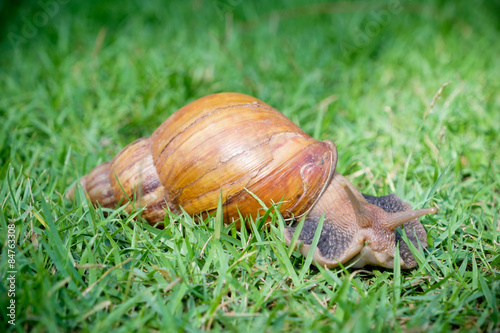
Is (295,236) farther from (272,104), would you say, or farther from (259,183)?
(272,104)

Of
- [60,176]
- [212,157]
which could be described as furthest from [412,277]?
[60,176]

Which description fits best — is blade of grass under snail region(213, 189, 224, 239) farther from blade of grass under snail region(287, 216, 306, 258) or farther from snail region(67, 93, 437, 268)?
blade of grass under snail region(287, 216, 306, 258)

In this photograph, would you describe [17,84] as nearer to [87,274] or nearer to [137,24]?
[137,24]

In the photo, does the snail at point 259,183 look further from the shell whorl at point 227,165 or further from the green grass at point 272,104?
the green grass at point 272,104

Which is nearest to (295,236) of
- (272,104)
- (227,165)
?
(227,165)

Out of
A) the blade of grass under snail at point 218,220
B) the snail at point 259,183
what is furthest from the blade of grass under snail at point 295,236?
the blade of grass under snail at point 218,220

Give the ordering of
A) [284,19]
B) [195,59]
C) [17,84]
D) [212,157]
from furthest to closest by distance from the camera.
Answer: [284,19]
[195,59]
[17,84]
[212,157]
